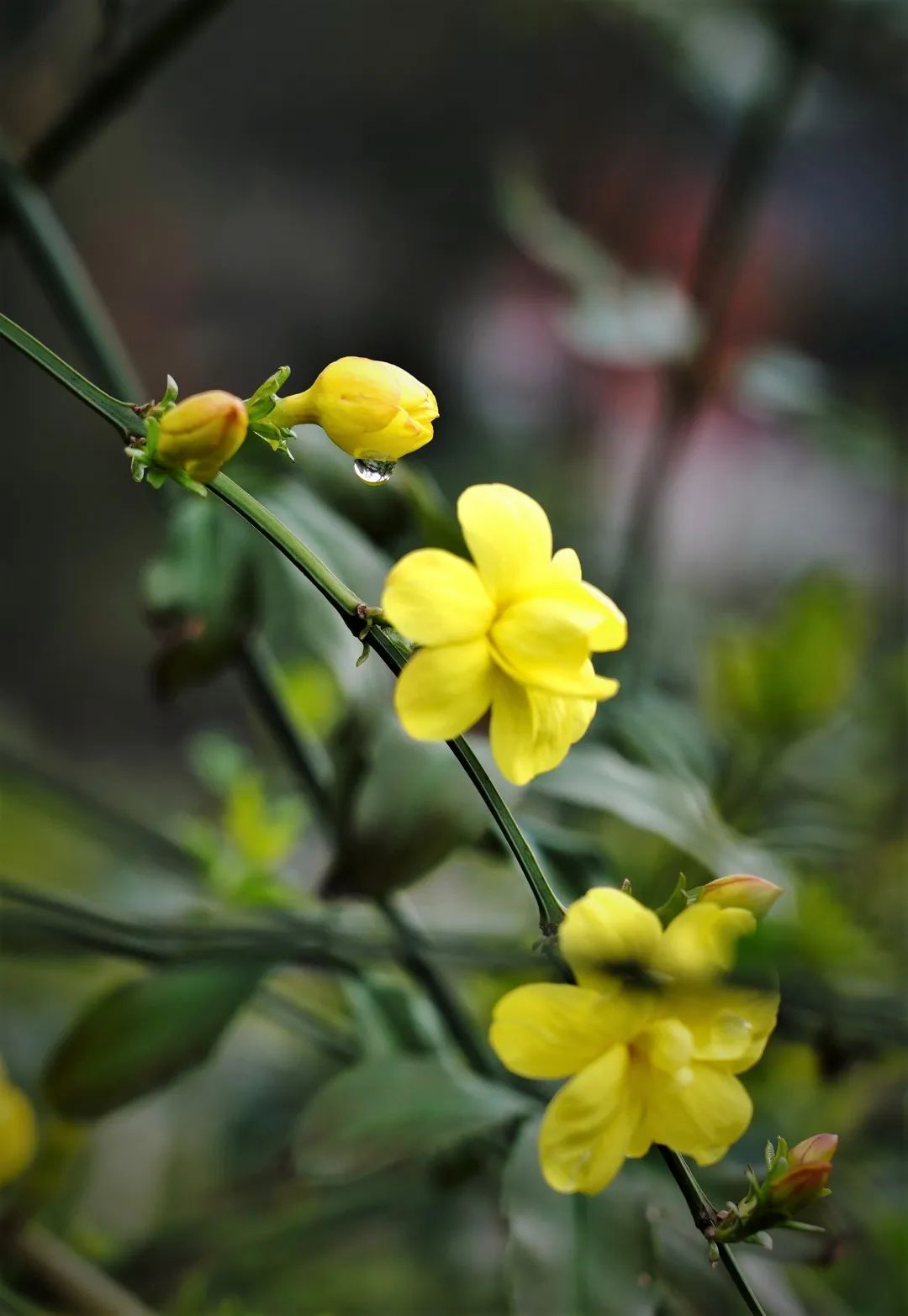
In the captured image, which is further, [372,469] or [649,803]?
[649,803]

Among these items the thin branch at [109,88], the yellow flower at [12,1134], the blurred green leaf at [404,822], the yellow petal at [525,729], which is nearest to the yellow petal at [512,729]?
the yellow petal at [525,729]

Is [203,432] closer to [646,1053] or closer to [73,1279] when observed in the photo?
[646,1053]

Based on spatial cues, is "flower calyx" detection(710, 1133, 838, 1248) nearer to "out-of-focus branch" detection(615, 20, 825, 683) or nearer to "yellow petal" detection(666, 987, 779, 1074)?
"yellow petal" detection(666, 987, 779, 1074)

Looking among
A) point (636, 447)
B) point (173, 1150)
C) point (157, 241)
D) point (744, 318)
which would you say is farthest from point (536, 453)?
point (173, 1150)

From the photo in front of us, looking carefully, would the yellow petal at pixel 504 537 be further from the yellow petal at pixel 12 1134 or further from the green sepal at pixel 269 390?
the yellow petal at pixel 12 1134

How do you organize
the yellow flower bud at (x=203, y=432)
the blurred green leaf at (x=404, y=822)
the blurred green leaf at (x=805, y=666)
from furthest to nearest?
the blurred green leaf at (x=805, y=666) < the blurred green leaf at (x=404, y=822) < the yellow flower bud at (x=203, y=432)

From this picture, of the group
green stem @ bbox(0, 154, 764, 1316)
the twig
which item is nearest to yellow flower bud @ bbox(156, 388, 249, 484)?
green stem @ bbox(0, 154, 764, 1316)

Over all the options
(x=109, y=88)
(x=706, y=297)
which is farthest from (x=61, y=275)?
(x=706, y=297)
